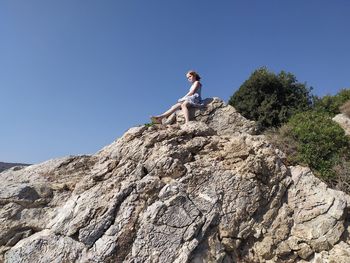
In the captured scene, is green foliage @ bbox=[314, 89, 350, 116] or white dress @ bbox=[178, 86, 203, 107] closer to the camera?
white dress @ bbox=[178, 86, 203, 107]

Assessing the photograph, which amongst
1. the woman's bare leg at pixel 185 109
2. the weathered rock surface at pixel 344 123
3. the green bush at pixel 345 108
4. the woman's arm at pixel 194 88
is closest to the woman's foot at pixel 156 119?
the woman's bare leg at pixel 185 109

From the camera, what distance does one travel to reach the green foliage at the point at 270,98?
56.7 feet

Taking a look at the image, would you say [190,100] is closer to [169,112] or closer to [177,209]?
[169,112]

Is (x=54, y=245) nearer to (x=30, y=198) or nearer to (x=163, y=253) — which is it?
(x=30, y=198)

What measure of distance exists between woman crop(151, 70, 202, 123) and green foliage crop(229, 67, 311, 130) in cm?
687

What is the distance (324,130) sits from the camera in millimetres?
11969

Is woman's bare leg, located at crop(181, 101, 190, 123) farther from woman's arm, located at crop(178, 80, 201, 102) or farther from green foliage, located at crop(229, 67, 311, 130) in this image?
green foliage, located at crop(229, 67, 311, 130)

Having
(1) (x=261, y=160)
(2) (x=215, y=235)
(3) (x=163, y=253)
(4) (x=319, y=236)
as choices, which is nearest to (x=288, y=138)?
(1) (x=261, y=160)

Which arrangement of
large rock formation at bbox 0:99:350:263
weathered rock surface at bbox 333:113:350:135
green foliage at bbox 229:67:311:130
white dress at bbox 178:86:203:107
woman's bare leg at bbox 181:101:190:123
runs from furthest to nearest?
green foliage at bbox 229:67:311:130 < weathered rock surface at bbox 333:113:350:135 < white dress at bbox 178:86:203:107 < woman's bare leg at bbox 181:101:190:123 < large rock formation at bbox 0:99:350:263

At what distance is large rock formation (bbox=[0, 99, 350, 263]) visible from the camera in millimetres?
7227

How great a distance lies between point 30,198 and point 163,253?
373cm

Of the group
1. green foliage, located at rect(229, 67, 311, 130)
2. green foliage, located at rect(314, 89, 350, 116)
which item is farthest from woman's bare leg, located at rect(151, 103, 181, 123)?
green foliage, located at rect(314, 89, 350, 116)

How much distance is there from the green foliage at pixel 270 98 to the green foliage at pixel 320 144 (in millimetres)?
4024

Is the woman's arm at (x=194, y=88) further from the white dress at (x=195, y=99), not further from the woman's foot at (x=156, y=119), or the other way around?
the woman's foot at (x=156, y=119)
